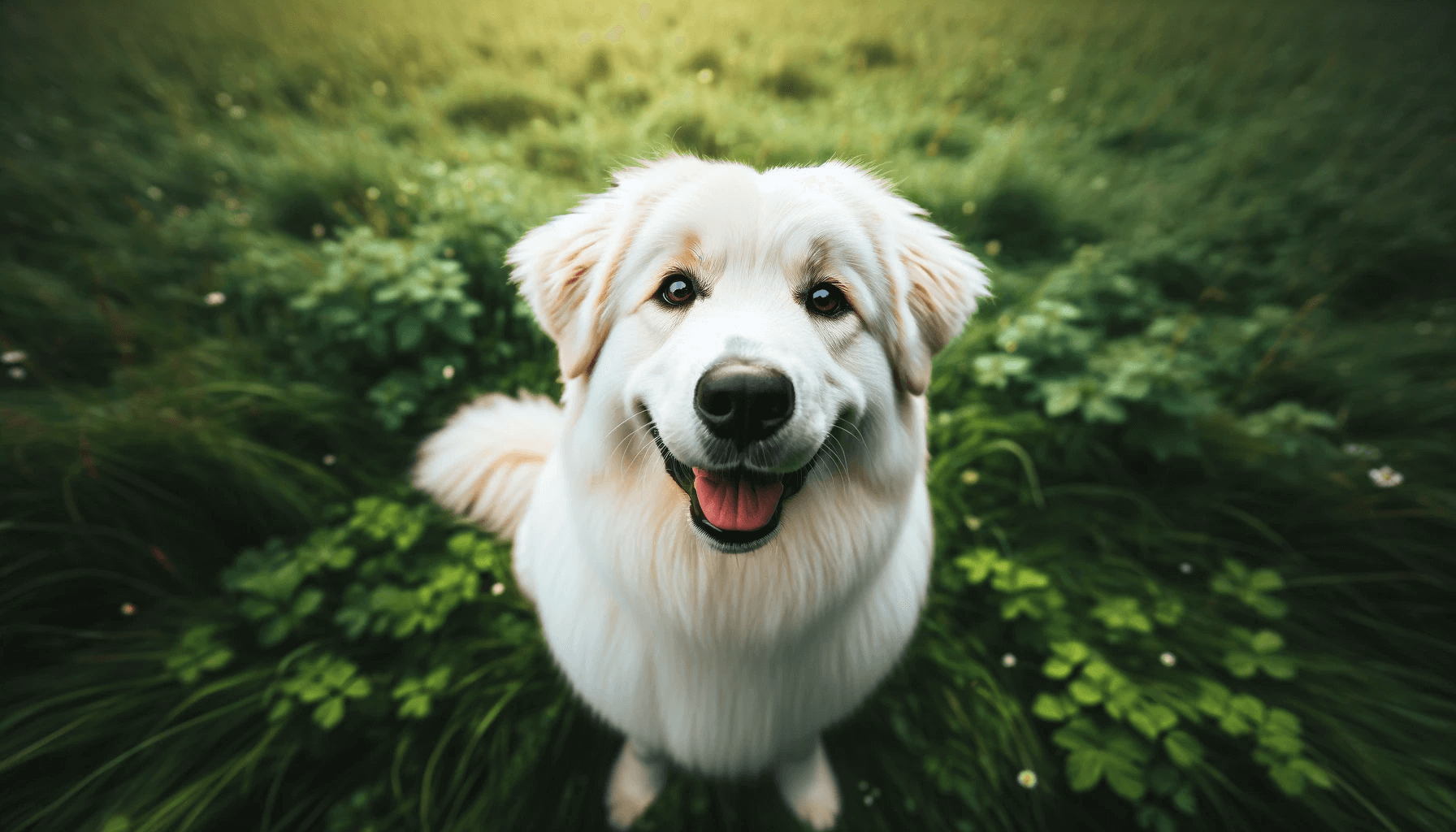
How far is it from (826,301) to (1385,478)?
2.56 meters

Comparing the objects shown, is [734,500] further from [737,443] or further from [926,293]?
[926,293]

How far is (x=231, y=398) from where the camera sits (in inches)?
93.2

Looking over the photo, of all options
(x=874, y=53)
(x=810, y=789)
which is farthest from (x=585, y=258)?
(x=874, y=53)

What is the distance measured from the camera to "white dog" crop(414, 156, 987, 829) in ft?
3.81

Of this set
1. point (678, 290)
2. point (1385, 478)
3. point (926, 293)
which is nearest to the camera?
point (678, 290)

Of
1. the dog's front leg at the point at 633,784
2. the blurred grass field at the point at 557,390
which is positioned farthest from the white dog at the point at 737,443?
the blurred grass field at the point at 557,390

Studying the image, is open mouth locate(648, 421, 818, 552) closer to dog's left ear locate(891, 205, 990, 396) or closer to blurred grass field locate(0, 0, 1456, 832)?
dog's left ear locate(891, 205, 990, 396)

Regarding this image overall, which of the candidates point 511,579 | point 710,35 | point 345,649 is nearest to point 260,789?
point 345,649

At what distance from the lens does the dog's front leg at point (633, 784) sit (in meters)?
1.70

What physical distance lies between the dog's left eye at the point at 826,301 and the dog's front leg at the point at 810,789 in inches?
51.1

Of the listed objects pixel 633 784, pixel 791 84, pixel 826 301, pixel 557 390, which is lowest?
pixel 633 784

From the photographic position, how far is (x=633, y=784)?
174cm

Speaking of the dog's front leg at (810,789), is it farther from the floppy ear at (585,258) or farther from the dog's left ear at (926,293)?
the floppy ear at (585,258)

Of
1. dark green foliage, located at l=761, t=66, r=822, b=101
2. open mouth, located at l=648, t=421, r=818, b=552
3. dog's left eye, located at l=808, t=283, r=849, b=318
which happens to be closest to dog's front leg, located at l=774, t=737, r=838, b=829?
open mouth, located at l=648, t=421, r=818, b=552
